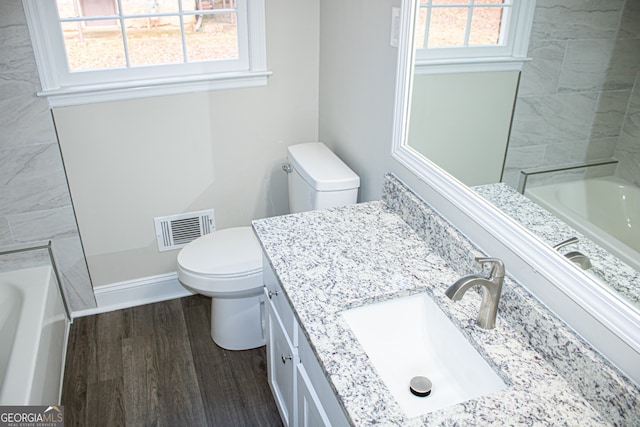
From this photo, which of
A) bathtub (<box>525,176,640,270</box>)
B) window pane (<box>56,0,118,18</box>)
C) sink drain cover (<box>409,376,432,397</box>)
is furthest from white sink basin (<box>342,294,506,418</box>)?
window pane (<box>56,0,118,18</box>)

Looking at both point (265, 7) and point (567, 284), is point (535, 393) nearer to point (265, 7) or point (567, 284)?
point (567, 284)

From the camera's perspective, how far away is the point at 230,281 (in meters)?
2.29

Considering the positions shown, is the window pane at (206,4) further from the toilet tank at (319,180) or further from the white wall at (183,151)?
the toilet tank at (319,180)

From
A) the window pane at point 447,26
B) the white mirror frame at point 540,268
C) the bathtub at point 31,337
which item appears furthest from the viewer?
the bathtub at point 31,337

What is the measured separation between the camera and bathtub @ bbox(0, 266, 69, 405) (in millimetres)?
1886

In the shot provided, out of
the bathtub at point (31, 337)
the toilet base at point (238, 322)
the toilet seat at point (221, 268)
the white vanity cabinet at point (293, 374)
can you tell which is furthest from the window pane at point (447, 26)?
the bathtub at point (31, 337)

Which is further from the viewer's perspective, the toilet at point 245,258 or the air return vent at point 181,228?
the air return vent at point 181,228

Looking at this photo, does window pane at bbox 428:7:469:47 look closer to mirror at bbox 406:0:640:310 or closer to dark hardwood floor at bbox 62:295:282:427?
mirror at bbox 406:0:640:310

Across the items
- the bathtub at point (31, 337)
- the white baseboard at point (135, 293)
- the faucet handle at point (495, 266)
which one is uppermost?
the faucet handle at point (495, 266)

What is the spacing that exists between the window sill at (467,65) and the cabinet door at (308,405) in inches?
40.4

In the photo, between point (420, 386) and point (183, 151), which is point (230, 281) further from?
point (420, 386)

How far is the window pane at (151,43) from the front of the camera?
2.36 metres

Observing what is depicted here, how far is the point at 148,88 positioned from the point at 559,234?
71.8 inches

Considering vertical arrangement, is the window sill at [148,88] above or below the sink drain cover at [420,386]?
above
